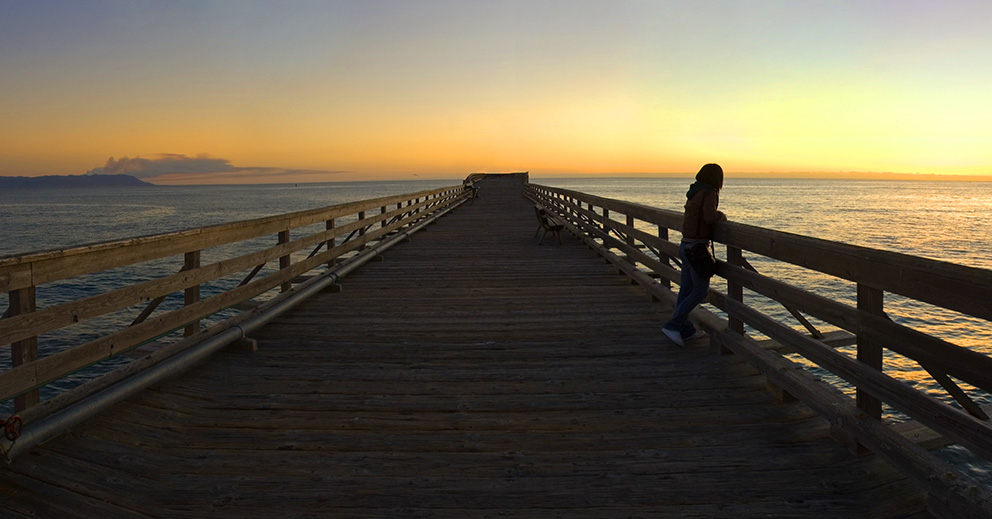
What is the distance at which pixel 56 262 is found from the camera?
304 centimetres

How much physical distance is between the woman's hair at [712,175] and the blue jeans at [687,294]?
1.79ft

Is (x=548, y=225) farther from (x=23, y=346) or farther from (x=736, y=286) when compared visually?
(x=23, y=346)

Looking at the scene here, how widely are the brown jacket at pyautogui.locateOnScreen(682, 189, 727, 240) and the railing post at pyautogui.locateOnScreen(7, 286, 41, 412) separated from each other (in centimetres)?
433

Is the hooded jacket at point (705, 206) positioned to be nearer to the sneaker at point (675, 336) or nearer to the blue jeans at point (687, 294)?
the blue jeans at point (687, 294)

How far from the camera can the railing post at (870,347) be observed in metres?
2.75

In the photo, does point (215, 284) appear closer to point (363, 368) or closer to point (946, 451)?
point (363, 368)

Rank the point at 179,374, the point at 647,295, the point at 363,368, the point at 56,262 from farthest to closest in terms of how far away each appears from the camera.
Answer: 1. the point at 647,295
2. the point at 363,368
3. the point at 179,374
4. the point at 56,262

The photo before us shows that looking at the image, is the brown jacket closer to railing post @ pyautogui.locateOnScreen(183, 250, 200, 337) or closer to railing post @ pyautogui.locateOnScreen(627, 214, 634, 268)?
railing post @ pyautogui.locateOnScreen(627, 214, 634, 268)

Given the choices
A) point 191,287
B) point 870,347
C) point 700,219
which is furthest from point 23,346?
point 700,219

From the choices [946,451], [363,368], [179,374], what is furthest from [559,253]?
[179,374]

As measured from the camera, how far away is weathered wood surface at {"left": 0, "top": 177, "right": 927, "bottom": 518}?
103 inches

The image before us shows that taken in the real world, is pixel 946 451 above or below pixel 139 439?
below

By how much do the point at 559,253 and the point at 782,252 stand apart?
8.10 metres

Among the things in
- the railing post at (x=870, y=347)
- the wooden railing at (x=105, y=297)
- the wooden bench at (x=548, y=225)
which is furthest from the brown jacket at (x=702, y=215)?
the wooden bench at (x=548, y=225)
